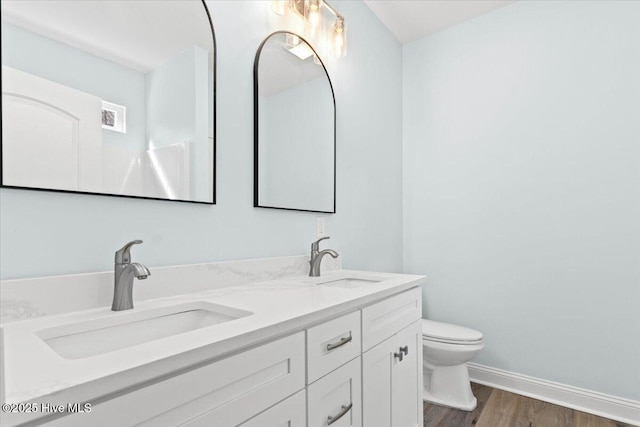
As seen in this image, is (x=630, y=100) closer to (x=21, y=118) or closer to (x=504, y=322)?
(x=504, y=322)

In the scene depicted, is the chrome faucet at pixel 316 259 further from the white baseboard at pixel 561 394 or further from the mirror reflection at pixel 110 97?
the white baseboard at pixel 561 394

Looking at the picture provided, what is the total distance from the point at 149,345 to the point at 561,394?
2.42 m

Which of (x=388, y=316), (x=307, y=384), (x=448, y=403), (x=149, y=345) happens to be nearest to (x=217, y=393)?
(x=149, y=345)

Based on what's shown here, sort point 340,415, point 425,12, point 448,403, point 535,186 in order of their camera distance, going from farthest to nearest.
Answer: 1. point 425,12
2. point 535,186
3. point 448,403
4. point 340,415

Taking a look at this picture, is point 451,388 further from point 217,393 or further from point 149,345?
point 149,345

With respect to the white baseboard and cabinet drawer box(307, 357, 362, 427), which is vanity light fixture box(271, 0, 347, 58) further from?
the white baseboard

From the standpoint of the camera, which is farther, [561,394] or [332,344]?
[561,394]

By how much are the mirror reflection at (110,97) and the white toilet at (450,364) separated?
1.57 meters

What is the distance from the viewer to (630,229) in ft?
6.29

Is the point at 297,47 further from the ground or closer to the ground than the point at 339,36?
closer to the ground

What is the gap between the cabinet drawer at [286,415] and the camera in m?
0.78

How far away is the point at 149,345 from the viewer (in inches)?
25.6

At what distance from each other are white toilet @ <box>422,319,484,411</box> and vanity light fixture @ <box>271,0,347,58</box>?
5.71 feet

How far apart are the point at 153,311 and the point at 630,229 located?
238 centimetres
